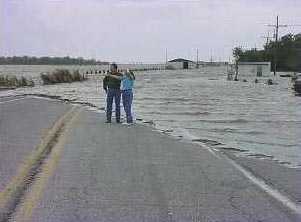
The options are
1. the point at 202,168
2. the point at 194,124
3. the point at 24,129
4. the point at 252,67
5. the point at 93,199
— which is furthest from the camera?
the point at 252,67

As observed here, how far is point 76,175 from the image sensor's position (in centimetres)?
984

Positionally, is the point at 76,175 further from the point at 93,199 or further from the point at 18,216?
the point at 18,216

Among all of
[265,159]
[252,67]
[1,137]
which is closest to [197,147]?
[265,159]

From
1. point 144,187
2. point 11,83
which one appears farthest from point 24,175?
point 11,83

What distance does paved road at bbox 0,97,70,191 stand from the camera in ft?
35.8

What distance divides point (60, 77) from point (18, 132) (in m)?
53.1

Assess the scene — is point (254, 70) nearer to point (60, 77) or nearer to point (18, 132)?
point (60, 77)

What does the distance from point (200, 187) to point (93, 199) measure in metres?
1.73

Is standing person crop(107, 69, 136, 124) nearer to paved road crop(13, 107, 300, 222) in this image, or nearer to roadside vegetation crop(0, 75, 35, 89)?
paved road crop(13, 107, 300, 222)

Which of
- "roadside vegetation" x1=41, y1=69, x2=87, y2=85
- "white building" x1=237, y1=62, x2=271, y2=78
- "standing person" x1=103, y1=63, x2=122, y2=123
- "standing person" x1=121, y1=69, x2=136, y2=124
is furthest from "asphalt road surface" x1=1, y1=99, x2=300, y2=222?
"white building" x1=237, y1=62, x2=271, y2=78

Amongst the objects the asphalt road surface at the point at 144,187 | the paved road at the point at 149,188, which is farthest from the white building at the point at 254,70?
the paved road at the point at 149,188

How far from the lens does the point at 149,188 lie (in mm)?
8867

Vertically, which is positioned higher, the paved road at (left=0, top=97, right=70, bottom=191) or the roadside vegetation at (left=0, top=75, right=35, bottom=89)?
the paved road at (left=0, top=97, right=70, bottom=191)

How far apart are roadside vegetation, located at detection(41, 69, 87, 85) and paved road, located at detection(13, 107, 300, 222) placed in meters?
53.0
